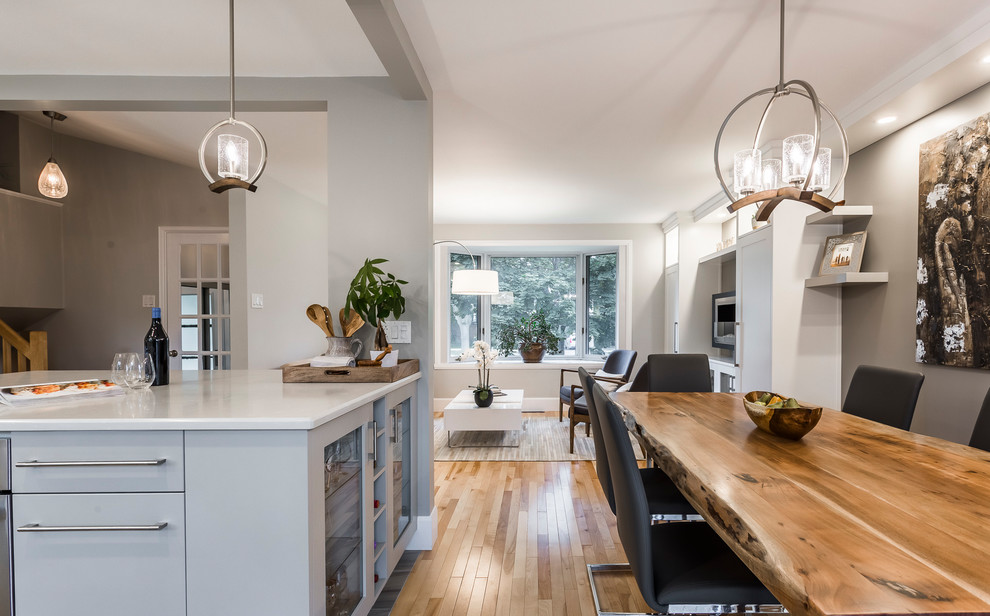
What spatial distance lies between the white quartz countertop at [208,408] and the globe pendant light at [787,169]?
160 centimetres

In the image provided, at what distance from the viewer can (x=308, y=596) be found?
1364 mm

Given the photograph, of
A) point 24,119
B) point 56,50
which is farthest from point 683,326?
point 24,119

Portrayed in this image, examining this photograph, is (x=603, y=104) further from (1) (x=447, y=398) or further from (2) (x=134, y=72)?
(1) (x=447, y=398)

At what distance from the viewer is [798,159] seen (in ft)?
5.82

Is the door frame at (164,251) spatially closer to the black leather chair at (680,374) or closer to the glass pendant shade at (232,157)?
the glass pendant shade at (232,157)

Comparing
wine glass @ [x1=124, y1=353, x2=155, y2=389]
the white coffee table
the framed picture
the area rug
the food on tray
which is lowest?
the area rug

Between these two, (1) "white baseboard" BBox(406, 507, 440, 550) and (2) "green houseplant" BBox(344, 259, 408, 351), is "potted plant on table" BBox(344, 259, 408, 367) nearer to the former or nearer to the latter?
(2) "green houseplant" BBox(344, 259, 408, 351)

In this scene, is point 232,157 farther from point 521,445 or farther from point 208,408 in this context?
point 521,445

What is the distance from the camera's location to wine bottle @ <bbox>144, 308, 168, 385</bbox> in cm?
199

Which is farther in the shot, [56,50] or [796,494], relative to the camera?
[56,50]

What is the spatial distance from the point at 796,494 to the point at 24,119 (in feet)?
21.5

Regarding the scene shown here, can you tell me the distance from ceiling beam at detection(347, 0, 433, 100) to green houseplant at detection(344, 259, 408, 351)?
2.79 ft

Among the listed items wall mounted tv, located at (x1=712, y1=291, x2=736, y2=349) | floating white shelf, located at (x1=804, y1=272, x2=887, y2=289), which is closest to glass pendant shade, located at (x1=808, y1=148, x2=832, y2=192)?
floating white shelf, located at (x1=804, y1=272, x2=887, y2=289)

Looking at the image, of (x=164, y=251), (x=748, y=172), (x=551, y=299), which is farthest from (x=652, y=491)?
(x=551, y=299)
